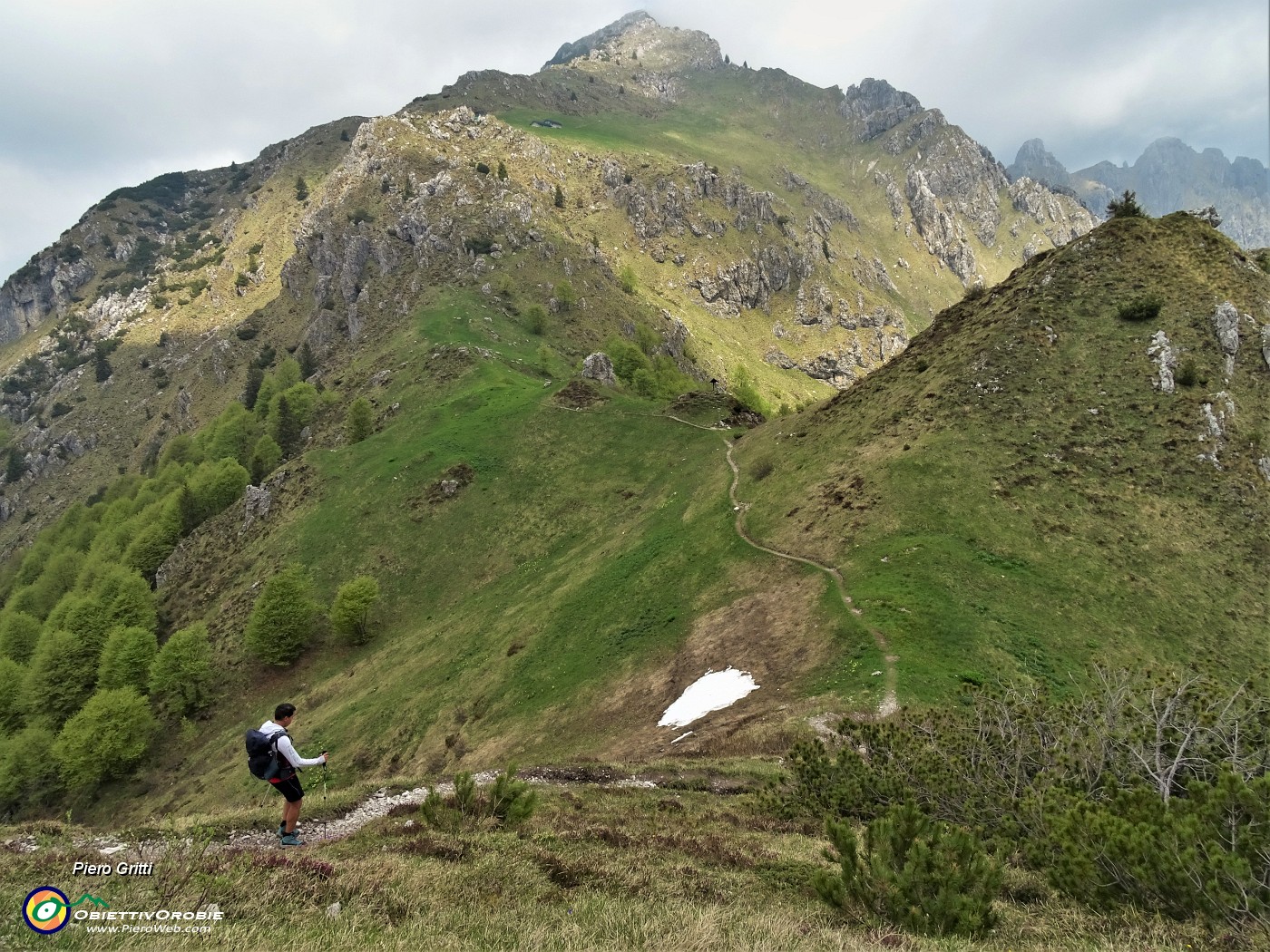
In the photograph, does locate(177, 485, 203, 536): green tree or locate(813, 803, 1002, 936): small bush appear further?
locate(177, 485, 203, 536): green tree

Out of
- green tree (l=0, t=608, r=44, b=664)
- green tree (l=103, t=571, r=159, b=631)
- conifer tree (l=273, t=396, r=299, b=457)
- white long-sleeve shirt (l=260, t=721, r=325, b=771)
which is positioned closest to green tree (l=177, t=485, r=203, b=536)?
conifer tree (l=273, t=396, r=299, b=457)

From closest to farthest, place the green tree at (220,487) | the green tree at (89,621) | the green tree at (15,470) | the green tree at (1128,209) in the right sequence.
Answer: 1. the green tree at (1128,209)
2. the green tree at (89,621)
3. the green tree at (220,487)
4. the green tree at (15,470)

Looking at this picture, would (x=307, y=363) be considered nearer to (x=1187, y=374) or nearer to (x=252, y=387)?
(x=252, y=387)

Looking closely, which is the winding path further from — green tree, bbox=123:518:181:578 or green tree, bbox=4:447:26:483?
green tree, bbox=4:447:26:483

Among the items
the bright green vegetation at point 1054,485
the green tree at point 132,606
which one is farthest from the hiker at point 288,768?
the green tree at point 132,606

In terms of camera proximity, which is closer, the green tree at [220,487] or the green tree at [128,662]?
the green tree at [128,662]

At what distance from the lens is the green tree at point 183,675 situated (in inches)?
2436

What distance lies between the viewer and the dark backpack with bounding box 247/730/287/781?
11922 millimetres

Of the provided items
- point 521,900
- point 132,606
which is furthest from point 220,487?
point 521,900

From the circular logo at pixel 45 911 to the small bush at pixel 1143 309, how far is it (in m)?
60.6

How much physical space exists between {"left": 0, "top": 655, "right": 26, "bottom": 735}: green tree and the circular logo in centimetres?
8921

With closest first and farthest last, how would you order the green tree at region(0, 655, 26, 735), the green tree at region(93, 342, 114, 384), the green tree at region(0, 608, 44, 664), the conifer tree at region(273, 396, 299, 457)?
the green tree at region(0, 655, 26, 735) < the green tree at region(0, 608, 44, 664) < the conifer tree at region(273, 396, 299, 457) < the green tree at region(93, 342, 114, 384)

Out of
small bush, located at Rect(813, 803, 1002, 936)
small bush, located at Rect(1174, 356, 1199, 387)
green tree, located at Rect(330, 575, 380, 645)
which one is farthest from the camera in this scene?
green tree, located at Rect(330, 575, 380, 645)

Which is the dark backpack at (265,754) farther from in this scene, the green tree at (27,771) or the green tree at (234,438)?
the green tree at (234,438)
